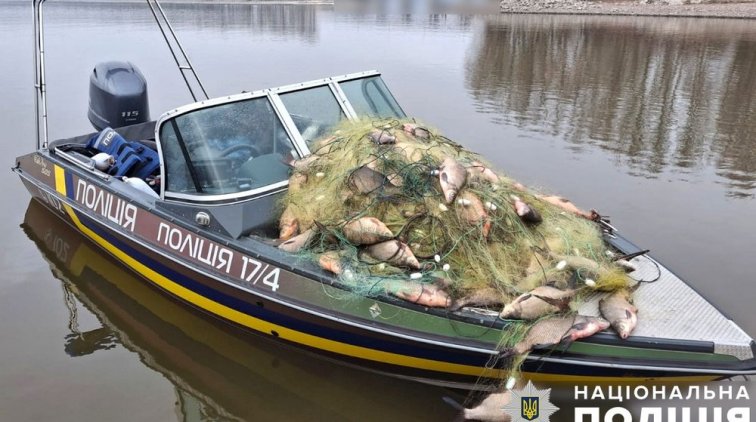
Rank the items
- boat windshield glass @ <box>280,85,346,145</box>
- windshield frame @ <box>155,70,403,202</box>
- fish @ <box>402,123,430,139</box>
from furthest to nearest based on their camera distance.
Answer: boat windshield glass @ <box>280,85,346,145</box>
fish @ <box>402,123,430,139</box>
windshield frame @ <box>155,70,403,202</box>

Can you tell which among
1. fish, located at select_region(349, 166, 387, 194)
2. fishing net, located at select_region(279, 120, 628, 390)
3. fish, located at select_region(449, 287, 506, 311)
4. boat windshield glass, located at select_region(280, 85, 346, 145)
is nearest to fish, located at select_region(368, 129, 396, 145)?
fishing net, located at select_region(279, 120, 628, 390)

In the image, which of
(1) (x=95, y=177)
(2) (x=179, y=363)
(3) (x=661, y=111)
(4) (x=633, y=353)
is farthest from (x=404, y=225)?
(3) (x=661, y=111)

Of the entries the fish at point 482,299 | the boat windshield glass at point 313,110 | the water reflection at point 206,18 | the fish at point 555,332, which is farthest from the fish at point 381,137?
the water reflection at point 206,18

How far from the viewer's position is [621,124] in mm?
13094

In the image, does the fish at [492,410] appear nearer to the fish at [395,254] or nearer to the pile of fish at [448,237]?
the pile of fish at [448,237]

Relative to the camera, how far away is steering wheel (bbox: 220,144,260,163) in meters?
5.52

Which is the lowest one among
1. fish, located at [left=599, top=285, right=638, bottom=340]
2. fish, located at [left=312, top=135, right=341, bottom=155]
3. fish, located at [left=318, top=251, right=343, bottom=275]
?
fish, located at [left=599, top=285, right=638, bottom=340]

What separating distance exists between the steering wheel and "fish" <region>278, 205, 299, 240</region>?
0.75 metres

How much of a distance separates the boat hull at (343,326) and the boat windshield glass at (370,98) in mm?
2319

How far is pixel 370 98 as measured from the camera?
263 inches

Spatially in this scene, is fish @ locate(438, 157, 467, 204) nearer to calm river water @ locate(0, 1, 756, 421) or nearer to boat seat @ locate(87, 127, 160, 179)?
calm river water @ locate(0, 1, 756, 421)

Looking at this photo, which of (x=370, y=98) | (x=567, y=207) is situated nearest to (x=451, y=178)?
(x=567, y=207)

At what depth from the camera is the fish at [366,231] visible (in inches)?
186

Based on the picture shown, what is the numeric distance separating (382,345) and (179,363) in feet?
6.82
